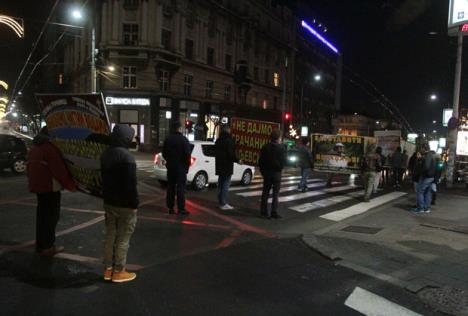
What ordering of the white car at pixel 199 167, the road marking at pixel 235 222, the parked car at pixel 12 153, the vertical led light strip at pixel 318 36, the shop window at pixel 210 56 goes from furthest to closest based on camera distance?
the vertical led light strip at pixel 318 36, the shop window at pixel 210 56, the parked car at pixel 12 153, the white car at pixel 199 167, the road marking at pixel 235 222

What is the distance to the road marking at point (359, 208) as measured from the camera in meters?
10.4

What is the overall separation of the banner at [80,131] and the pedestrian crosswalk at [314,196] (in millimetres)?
5799

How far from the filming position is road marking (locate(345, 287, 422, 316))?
4715mm

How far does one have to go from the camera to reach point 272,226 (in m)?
8.98

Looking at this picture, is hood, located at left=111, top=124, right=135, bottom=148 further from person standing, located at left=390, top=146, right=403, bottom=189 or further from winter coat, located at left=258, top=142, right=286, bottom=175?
person standing, located at left=390, top=146, right=403, bottom=189

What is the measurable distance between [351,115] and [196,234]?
111 metres

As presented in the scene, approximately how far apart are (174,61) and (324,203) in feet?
106

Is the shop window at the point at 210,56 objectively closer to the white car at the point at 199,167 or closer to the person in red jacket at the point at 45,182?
the white car at the point at 199,167

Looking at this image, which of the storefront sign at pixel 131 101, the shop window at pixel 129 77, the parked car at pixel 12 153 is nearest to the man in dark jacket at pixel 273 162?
the parked car at pixel 12 153

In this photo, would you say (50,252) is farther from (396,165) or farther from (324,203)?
(396,165)

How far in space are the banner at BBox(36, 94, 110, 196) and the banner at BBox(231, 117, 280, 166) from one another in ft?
15.9

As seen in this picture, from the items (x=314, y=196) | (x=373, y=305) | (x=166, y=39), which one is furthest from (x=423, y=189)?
(x=166, y=39)

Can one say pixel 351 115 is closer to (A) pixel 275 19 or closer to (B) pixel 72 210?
(A) pixel 275 19

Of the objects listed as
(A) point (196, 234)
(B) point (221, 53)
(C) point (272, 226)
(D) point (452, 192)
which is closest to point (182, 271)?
(A) point (196, 234)
